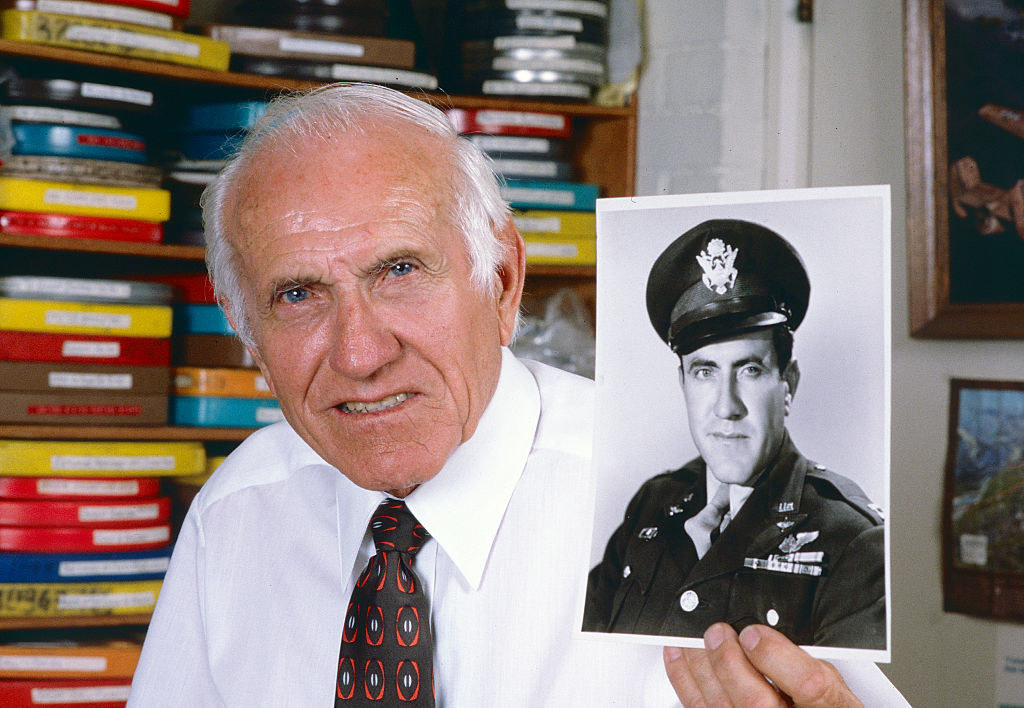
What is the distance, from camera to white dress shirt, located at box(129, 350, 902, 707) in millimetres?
1010

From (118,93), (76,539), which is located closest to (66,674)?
(76,539)

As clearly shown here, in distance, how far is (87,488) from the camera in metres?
2.07

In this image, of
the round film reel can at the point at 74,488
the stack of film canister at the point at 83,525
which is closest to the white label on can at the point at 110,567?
the stack of film canister at the point at 83,525

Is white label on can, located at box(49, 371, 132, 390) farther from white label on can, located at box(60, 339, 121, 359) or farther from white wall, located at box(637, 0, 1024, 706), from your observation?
white wall, located at box(637, 0, 1024, 706)

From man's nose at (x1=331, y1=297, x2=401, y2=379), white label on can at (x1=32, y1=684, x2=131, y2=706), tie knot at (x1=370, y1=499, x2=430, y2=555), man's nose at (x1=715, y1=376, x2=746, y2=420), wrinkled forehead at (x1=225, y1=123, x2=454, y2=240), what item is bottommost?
white label on can at (x1=32, y1=684, x2=131, y2=706)

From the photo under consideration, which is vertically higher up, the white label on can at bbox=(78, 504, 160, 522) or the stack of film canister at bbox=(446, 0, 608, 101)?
the stack of film canister at bbox=(446, 0, 608, 101)

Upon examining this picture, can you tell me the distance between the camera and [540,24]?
2.19 meters

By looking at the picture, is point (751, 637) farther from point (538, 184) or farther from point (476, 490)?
point (538, 184)

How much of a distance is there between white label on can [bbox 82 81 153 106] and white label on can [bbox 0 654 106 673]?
1127 millimetres

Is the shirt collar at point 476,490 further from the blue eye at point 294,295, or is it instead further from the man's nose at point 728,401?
the man's nose at point 728,401

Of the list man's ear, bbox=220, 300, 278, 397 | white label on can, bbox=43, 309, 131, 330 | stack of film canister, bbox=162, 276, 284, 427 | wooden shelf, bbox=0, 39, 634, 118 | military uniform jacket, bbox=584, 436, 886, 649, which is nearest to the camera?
military uniform jacket, bbox=584, 436, 886, 649

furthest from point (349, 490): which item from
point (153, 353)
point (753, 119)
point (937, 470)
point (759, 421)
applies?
point (753, 119)

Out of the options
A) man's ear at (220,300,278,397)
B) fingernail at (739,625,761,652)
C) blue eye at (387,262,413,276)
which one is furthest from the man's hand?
man's ear at (220,300,278,397)

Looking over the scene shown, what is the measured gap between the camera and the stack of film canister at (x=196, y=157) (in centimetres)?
209
